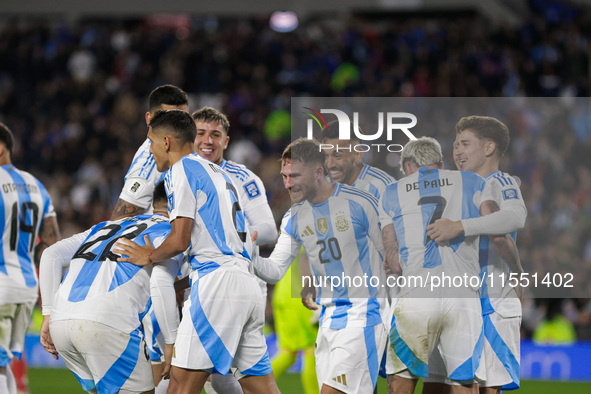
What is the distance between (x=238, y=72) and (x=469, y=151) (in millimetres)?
13284

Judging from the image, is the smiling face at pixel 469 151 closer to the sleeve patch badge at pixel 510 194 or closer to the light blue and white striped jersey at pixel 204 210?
the sleeve patch badge at pixel 510 194

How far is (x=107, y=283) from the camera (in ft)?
15.2

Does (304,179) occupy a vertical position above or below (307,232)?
above

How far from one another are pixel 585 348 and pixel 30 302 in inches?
341

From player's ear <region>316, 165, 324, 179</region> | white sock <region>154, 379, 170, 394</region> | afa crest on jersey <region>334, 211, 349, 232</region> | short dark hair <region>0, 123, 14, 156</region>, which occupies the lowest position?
white sock <region>154, 379, 170, 394</region>

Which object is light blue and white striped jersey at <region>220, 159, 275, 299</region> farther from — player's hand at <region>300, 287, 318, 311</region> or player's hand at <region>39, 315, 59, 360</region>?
player's hand at <region>39, 315, 59, 360</region>

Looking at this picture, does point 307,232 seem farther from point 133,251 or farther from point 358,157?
point 133,251

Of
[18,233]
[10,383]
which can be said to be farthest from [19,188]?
[10,383]

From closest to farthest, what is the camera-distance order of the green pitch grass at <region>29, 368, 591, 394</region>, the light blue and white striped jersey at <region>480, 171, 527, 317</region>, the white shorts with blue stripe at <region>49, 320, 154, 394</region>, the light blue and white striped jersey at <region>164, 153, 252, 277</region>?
the white shorts with blue stripe at <region>49, 320, 154, 394</region> < the light blue and white striped jersey at <region>164, 153, 252, 277</region> < the light blue and white striped jersey at <region>480, 171, 527, 317</region> < the green pitch grass at <region>29, 368, 591, 394</region>

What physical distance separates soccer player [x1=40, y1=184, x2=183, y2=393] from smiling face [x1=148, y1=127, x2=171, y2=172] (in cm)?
39

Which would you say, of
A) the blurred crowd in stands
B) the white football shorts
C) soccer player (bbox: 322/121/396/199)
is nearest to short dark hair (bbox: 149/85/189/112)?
soccer player (bbox: 322/121/396/199)

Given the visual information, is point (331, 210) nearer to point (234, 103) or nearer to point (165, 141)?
point (165, 141)

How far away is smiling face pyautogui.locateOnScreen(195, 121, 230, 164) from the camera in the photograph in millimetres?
6105

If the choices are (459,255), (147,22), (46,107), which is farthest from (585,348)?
(147,22)
